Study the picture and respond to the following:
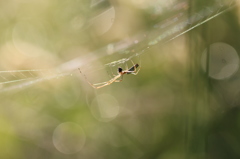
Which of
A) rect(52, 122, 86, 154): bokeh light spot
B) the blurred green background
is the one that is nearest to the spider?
the blurred green background

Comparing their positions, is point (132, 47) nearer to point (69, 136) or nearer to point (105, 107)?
point (105, 107)

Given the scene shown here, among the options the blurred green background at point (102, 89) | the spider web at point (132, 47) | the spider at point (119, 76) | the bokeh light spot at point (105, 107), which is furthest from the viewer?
the bokeh light spot at point (105, 107)

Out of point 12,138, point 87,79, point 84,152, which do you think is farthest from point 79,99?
point 12,138

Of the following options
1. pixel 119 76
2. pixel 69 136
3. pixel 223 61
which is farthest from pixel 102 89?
pixel 223 61

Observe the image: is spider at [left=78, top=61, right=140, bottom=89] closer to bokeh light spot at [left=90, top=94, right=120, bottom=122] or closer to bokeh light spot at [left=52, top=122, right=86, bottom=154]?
bokeh light spot at [left=90, top=94, right=120, bottom=122]

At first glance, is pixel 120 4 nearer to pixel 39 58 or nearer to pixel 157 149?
pixel 39 58

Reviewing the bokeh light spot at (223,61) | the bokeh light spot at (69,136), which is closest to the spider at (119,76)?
the bokeh light spot at (69,136)

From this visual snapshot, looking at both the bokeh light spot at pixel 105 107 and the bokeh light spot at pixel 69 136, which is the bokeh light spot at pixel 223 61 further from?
the bokeh light spot at pixel 69 136
